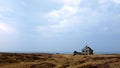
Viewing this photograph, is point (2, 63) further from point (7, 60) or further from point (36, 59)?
point (36, 59)

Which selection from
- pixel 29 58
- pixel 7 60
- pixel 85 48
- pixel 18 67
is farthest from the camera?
pixel 85 48

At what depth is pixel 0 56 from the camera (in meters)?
44.7

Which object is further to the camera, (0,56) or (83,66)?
(0,56)

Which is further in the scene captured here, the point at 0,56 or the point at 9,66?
the point at 0,56

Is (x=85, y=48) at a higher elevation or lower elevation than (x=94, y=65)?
higher

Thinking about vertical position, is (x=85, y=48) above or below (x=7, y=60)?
above

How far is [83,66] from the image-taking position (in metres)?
37.9

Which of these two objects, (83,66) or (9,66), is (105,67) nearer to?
(83,66)

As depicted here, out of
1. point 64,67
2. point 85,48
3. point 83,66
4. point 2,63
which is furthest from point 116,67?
point 85,48

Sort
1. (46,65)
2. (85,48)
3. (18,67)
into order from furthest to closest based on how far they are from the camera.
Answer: (85,48) < (46,65) < (18,67)

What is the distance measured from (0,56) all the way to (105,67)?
1785 centimetres

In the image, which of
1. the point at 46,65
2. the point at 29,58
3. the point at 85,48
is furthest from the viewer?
the point at 85,48

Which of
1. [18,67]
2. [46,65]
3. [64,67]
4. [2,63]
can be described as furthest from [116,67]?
[2,63]

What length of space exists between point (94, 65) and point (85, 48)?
100 feet
